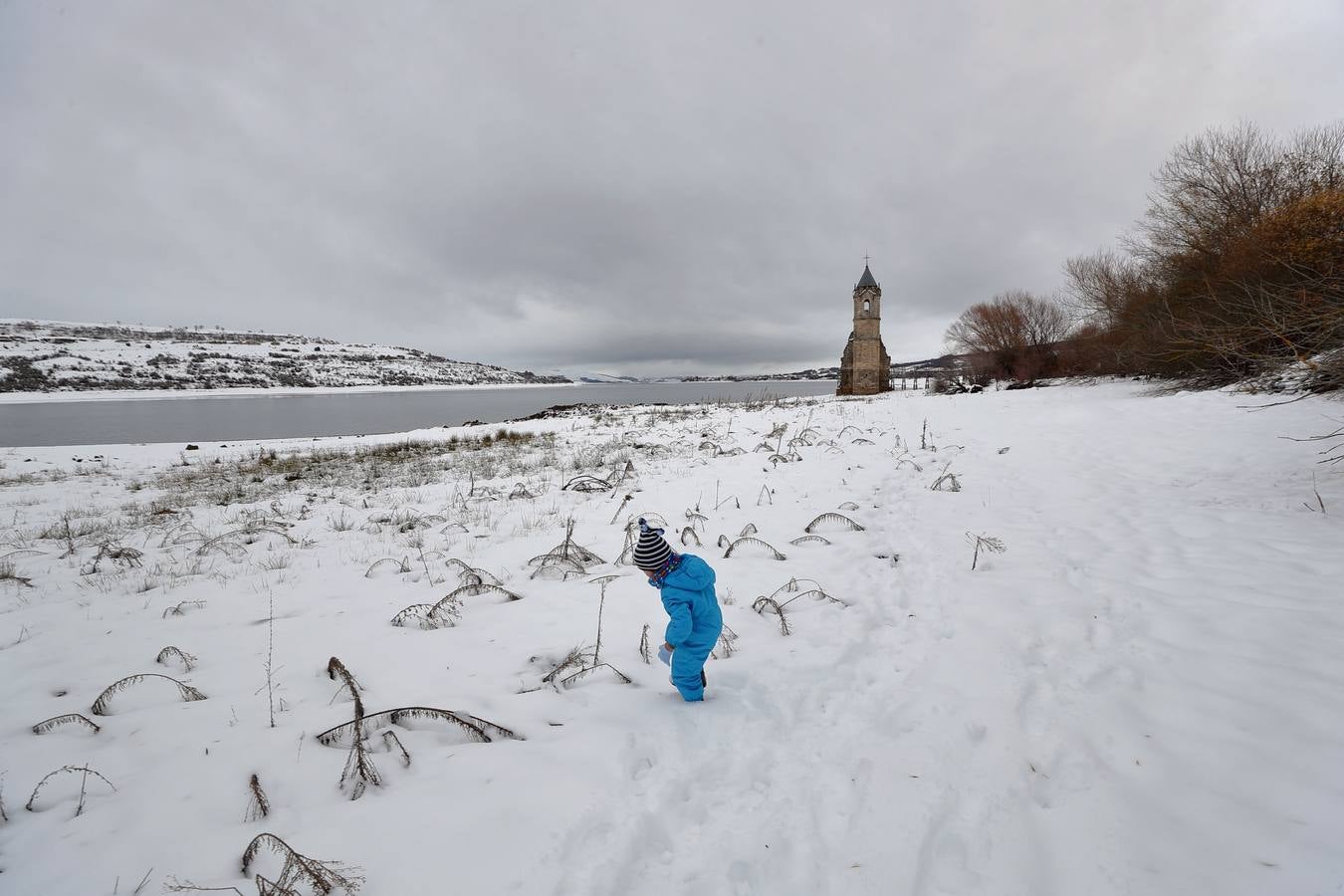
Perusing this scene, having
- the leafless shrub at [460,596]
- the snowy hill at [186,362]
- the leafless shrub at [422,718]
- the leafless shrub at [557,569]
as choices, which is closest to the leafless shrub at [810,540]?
the leafless shrub at [557,569]

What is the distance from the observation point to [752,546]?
579 centimetres

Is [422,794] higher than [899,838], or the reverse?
[422,794]

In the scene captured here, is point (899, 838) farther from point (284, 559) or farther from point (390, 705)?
point (284, 559)

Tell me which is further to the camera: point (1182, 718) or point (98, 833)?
point (1182, 718)

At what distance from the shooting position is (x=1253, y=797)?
2021mm

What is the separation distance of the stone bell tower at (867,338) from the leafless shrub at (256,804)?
5243cm

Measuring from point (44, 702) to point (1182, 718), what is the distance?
6.53 m

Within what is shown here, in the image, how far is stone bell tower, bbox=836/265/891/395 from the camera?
1939 inches

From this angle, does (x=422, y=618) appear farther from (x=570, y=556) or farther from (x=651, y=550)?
(x=651, y=550)

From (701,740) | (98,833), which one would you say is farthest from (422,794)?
(701,740)

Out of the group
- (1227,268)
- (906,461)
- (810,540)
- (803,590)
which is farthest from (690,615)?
(1227,268)

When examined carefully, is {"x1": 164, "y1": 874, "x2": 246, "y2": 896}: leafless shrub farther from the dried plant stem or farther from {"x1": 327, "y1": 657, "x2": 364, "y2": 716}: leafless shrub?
{"x1": 327, "y1": 657, "x2": 364, "y2": 716}: leafless shrub

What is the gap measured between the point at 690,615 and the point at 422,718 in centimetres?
167

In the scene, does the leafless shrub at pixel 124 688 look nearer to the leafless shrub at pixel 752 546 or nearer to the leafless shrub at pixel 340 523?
the leafless shrub at pixel 340 523
